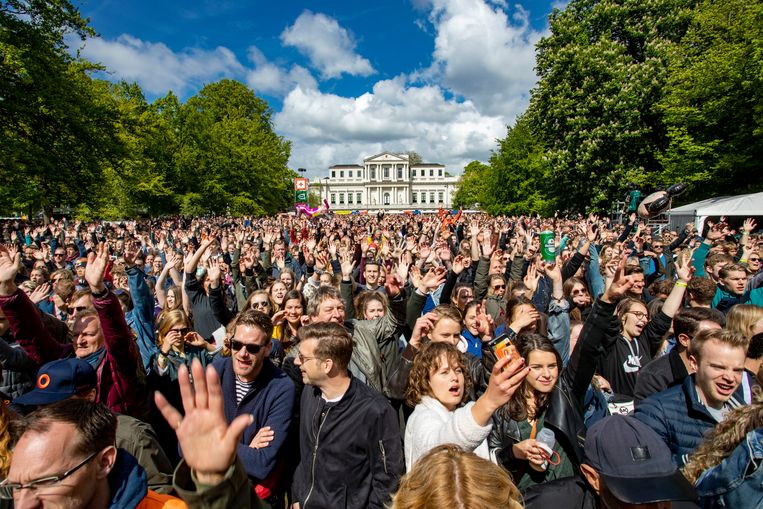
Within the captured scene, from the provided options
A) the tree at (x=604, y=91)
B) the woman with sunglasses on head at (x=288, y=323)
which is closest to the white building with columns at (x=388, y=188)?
the tree at (x=604, y=91)

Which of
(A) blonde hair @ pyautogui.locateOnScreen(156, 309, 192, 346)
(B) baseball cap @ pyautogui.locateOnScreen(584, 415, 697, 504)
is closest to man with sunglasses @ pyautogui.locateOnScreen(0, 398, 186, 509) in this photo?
(B) baseball cap @ pyautogui.locateOnScreen(584, 415, 697, 504)

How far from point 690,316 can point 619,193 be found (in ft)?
74.1

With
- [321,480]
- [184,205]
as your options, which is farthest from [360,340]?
[184,205]

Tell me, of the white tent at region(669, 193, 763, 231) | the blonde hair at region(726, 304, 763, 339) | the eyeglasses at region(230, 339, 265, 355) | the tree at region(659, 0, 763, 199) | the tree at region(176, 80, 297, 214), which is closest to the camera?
the eyeglasses at region(230, 339, 265, 355)

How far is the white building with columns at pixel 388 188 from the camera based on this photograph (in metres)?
121

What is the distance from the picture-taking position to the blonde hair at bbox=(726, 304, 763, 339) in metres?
3.28

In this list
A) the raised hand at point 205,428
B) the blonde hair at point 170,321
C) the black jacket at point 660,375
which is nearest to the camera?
the raised hand at point 205,428

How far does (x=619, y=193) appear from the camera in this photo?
75.0 ft

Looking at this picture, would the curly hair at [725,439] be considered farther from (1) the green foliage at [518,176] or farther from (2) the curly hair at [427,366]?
(1) the green foliage at [518,176]

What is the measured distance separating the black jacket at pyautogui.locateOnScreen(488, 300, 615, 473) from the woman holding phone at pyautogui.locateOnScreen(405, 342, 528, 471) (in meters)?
0.13

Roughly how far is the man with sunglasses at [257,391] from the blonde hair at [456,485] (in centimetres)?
137

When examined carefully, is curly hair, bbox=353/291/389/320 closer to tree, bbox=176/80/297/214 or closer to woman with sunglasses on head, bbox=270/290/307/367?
woman with sunglasses on head, bbox=270/290/307/367

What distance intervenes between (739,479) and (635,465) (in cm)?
56

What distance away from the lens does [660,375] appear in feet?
9.62
